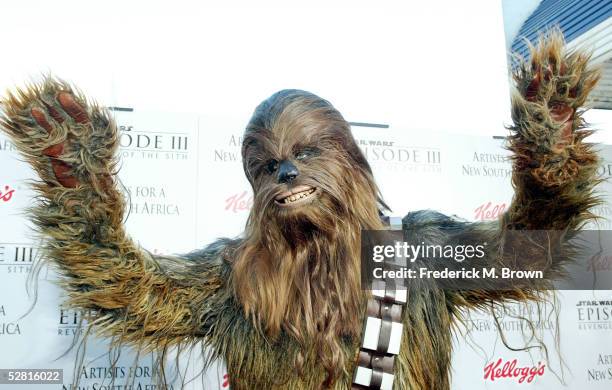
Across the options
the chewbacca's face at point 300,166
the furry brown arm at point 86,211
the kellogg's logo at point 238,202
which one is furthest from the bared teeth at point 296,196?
the furry brown arm at point 86,211

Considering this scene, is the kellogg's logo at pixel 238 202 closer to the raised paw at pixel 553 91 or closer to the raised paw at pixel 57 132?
the raised paw at pixel 57 132

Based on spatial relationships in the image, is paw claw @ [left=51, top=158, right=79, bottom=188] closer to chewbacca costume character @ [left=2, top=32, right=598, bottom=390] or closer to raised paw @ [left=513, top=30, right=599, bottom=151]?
chewbacca costume character @ [left=2, top=32, right=598, bottom=390]

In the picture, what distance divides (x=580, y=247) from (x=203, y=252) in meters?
0.88

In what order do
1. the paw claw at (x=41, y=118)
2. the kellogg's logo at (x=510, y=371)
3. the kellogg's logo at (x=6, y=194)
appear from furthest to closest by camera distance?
the kellogg's logo at (x=510, y=371) → the kellogg's logo at (x=6, y=194) → the paw claw at (x=41, y=118)

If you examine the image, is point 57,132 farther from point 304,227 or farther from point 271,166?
point 304,227

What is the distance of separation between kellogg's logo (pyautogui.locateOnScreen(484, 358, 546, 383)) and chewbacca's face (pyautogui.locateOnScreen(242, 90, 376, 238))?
24.6 inches

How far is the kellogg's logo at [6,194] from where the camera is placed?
1381 millimetres

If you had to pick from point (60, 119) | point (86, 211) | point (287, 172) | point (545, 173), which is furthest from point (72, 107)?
point (545, 173)

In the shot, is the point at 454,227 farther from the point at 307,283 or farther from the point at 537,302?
the point at 307,283

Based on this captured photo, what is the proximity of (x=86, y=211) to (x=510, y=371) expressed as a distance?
1154 millimetres

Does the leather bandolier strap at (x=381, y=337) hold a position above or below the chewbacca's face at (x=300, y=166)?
below

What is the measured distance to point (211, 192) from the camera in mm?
1473

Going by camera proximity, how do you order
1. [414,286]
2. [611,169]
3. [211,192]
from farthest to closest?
[611,169], [211,192], [414,286]

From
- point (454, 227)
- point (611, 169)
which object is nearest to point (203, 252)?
point (454, 227)
